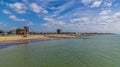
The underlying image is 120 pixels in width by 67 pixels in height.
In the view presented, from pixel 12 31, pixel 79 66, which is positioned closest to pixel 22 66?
pixel 79 66

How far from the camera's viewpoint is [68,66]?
16.0m

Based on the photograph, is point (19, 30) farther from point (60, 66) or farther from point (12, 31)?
point (60, 66)

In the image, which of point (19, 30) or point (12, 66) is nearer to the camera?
point (12, 66)

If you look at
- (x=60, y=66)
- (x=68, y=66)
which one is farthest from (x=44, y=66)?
(x=68, y=66)

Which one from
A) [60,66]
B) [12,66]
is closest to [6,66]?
[12,66]

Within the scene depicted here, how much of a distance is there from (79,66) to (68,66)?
51.4 inches

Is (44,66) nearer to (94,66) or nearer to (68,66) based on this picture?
(68,66)

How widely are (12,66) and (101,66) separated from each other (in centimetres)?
1067

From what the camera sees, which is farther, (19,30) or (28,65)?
(19,30)

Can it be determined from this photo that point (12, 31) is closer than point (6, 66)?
No

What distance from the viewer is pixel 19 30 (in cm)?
12531

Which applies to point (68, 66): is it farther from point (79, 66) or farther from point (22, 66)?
point (22, 66)

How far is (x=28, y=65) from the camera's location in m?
16.3

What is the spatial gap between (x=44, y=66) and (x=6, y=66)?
4.47 meters
